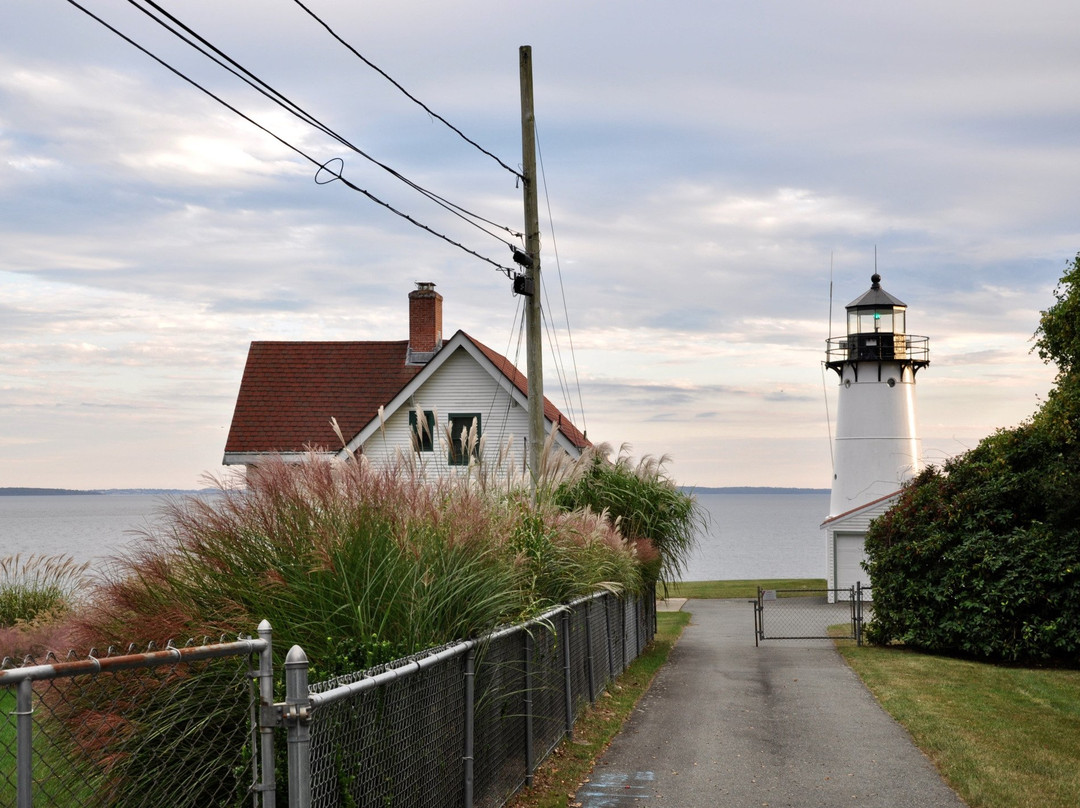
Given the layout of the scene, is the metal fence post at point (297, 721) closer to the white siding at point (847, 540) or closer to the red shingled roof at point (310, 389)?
the red shingled roof at point (310, 389)

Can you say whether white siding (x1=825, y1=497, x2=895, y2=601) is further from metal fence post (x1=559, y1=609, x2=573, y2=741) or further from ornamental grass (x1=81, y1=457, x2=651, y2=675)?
ornamental grass (x1=81, y1=457, x2=651, y2=675)

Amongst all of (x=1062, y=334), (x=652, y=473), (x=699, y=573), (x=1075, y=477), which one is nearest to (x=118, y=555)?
(x=652, y=473)

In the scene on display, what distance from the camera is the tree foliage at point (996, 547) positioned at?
59.3ft

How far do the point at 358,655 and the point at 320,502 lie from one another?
1077mm

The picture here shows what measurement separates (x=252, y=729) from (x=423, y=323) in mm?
27552

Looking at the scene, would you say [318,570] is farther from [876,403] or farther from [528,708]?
[876,403]

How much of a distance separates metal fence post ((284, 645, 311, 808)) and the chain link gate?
1723 centimetres

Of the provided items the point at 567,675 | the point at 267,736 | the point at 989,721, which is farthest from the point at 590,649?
the point at 267,736

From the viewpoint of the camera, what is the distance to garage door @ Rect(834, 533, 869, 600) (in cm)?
3662

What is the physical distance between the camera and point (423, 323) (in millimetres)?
31797

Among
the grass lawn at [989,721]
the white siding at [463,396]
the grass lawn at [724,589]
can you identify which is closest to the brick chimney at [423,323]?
the white siding at [463,396]

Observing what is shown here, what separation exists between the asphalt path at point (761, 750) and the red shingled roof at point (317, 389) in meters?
14.8

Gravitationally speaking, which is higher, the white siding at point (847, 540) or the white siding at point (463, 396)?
the white siding at point (463, 396)

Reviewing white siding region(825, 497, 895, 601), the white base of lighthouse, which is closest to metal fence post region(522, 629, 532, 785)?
white siding region(825, 497, 895, 601)
